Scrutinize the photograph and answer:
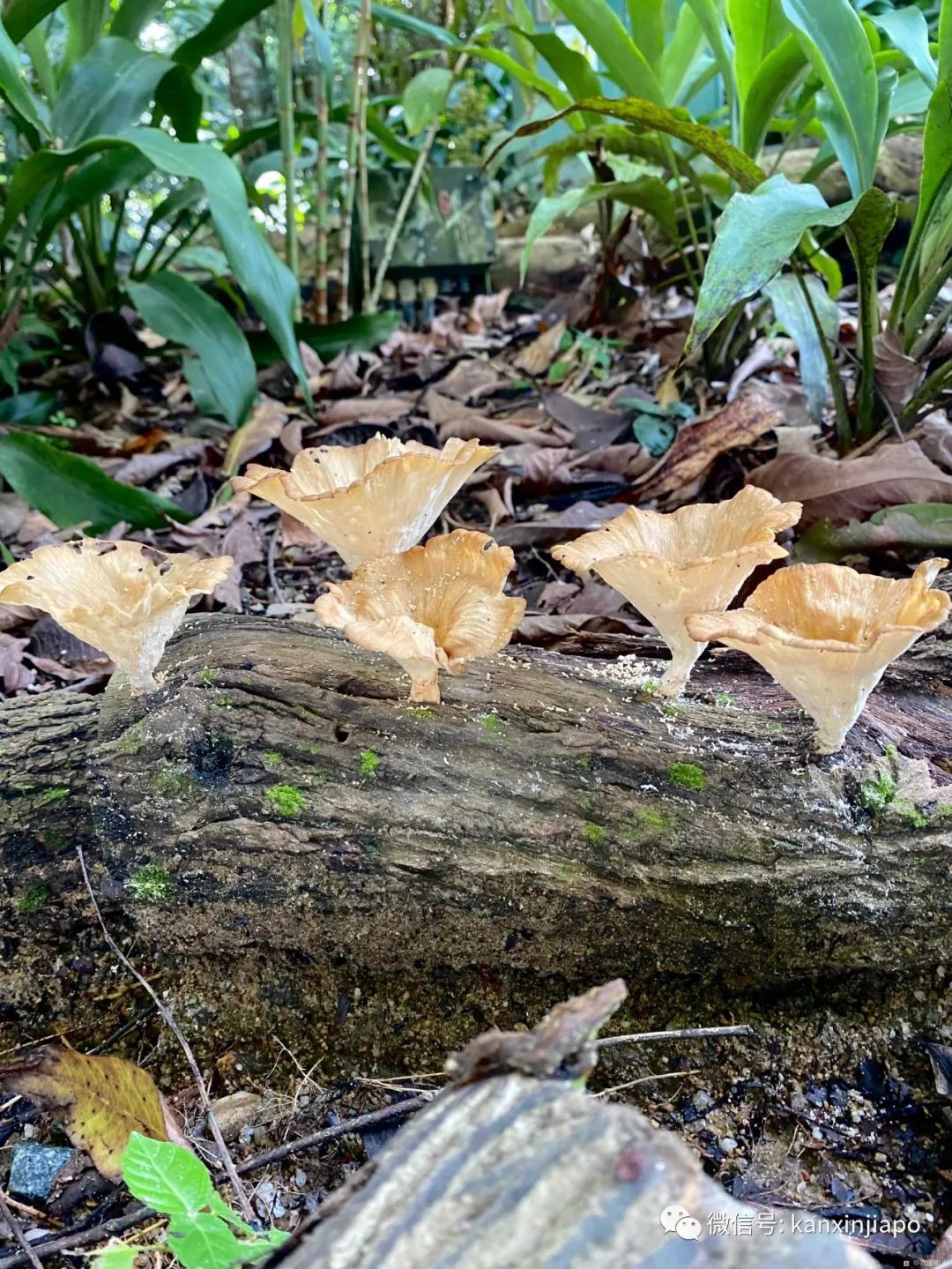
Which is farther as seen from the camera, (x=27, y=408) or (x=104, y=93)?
(x=27, y=408)

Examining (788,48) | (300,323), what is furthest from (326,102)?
(788,48)

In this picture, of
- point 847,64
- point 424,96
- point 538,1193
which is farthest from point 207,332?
point 538,1193

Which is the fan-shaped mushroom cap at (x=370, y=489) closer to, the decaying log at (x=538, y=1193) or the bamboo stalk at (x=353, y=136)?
the decaying log at (x=538, y=1193)

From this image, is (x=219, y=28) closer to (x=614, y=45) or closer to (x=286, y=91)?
(x=286, y=91)

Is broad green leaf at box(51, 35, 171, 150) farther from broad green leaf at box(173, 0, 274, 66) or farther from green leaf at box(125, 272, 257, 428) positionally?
green leaf at box(125, 272, 257, 428)

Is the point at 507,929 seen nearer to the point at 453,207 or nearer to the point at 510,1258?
the point at 510,1258
